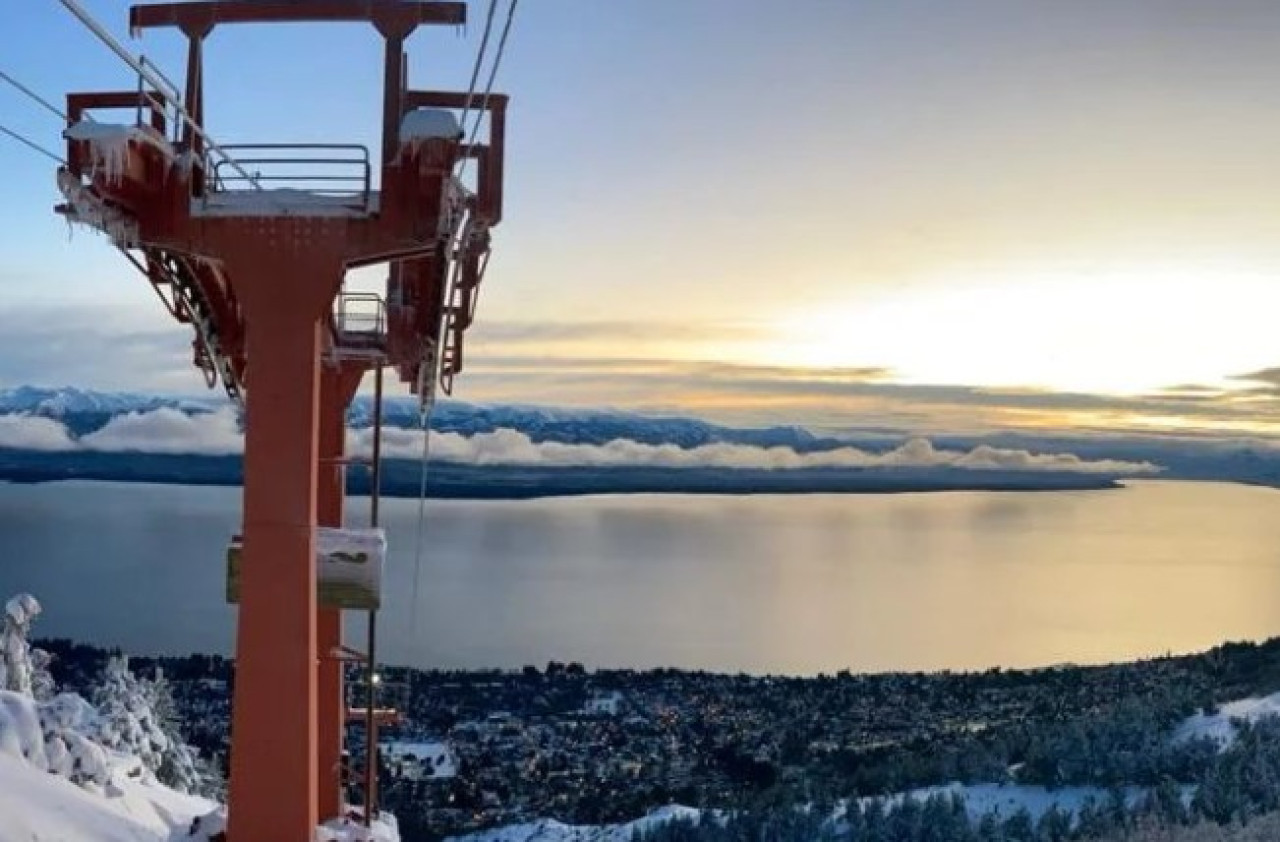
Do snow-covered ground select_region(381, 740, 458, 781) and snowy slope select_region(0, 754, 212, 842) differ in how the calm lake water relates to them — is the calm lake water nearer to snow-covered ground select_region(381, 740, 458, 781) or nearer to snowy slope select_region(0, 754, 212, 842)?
snow-covered ground select_region(381, 740, 458, 781)

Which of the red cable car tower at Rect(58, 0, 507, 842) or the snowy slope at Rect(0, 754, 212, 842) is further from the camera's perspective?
the snowy slope at Rect(0, 754, 212, 842)

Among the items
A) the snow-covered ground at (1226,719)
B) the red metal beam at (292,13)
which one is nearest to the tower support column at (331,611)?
the red metal beam at (292,13)

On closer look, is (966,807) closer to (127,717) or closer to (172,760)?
(172,760)

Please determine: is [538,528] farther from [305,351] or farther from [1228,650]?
[305,351]

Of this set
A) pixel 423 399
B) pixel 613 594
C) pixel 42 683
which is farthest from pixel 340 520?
pixel 613 594

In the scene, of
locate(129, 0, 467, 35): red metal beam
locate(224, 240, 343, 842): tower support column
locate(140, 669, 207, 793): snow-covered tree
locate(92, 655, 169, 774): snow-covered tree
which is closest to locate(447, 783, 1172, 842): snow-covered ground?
locate(140, 669, 207, 793): snow-covered tree

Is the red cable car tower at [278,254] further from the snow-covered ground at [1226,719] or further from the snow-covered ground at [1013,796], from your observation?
the snow-covered ground at [1226,719]

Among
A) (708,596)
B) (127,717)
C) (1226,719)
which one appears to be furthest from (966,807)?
(708,596)
